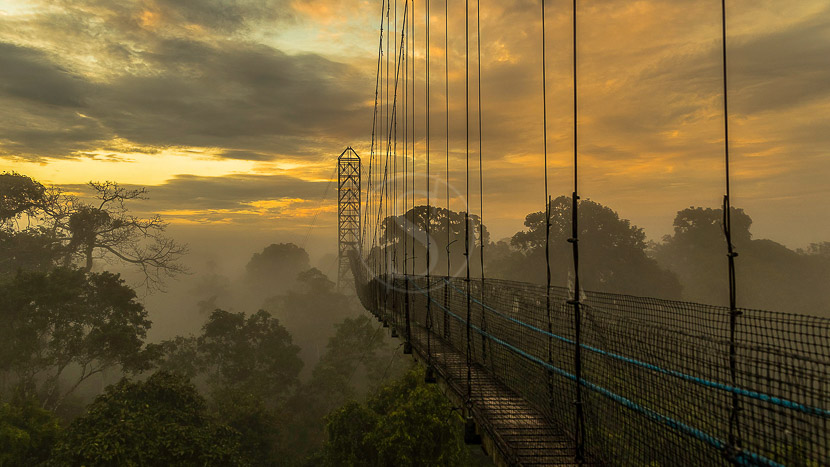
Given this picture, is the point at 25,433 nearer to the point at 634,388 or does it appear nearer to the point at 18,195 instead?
the point at 634,388

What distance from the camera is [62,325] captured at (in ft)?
52.0

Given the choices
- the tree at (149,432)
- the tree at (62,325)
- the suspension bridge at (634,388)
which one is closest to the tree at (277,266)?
the tree at (62,325)

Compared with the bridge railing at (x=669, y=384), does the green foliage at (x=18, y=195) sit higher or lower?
higher

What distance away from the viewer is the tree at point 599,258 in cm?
3130

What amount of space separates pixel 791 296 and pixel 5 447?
4176 centimetres

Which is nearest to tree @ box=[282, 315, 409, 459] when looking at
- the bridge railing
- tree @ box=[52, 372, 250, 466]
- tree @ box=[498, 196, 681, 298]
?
tree @ box=[52, 372, 250, 466]

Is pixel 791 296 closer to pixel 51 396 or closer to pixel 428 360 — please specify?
pixel 428 360

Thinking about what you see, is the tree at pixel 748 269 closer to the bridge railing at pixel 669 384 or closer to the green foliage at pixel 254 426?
the green foliage at pixel 254 426

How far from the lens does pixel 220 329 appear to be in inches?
925

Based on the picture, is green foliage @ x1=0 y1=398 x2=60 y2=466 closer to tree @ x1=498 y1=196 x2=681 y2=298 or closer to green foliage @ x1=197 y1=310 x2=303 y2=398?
green foliage @ x1=197 y1=310 x2=303 y2=398

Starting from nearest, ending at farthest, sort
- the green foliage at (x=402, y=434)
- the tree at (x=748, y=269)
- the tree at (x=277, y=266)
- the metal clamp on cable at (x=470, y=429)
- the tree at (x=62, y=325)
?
1. the metal clamp on cable at (x=470, y=429)
2. the green foliage at (x=402, y=434)
3. the tree at (x=62, y=325)
4. the tree at (x=748, y=269)
5. the tree at (x=277, y=266)

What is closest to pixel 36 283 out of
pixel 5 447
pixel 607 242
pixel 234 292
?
pixel 5 447

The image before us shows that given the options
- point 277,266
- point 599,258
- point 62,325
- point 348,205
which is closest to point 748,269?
point 599,258

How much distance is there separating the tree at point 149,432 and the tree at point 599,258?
2470 centimetres
